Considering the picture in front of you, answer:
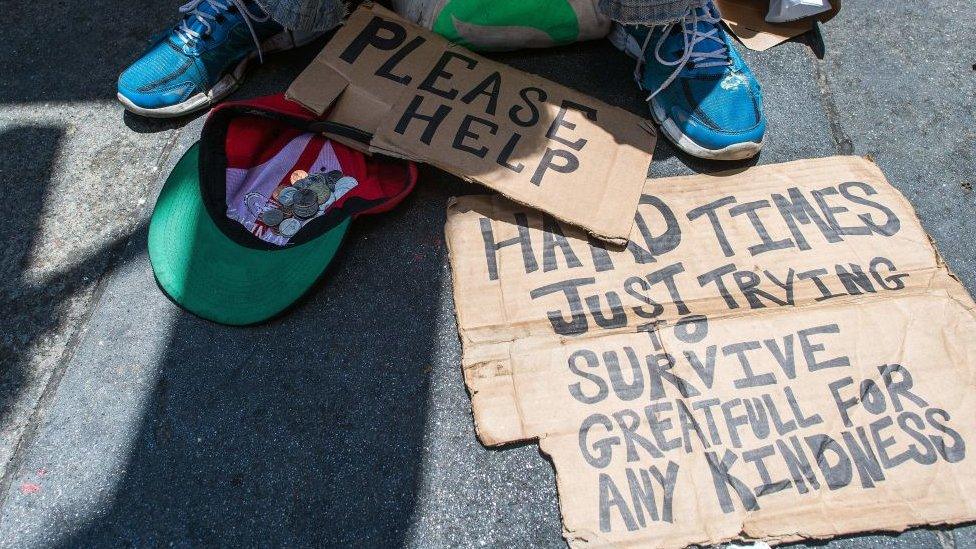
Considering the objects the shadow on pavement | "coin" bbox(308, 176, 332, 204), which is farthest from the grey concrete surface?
"coin" bbox(308, 176, 332, 204)

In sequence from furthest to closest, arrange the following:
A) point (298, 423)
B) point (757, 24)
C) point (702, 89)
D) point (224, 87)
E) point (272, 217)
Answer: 1. point (757, 24)
2. point (224, 87)
3. point (702, 89)
4. point (272, 217)
5. point (298, 423)

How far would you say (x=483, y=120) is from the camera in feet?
4.56

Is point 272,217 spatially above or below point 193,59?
below

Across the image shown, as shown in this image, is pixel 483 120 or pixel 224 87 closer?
pixel 483 120

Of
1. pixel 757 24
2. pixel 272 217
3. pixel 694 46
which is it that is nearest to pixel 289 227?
pixel 272 217

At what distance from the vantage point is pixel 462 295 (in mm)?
1267

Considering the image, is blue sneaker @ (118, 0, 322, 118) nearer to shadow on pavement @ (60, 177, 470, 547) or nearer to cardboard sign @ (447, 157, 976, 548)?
shadow on pavement @ (60, 177, 470, 547)

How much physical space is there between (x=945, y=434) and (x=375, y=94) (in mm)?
1291

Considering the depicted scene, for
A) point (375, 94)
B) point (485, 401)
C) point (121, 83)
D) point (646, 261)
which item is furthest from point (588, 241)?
point (121, 83)

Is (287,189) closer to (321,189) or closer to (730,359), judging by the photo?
(321,189)

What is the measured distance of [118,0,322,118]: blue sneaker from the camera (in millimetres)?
1510

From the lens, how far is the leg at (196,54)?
1508 millimetres

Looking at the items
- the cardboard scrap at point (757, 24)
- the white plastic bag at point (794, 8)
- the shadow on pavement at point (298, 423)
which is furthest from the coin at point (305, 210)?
the white plastic bag at point (794, 8)

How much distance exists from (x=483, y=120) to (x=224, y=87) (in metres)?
0.69
